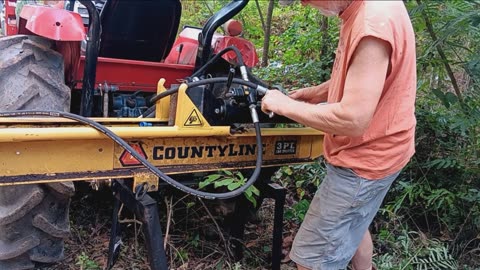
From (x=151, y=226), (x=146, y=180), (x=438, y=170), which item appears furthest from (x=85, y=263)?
(x=438, y=170)

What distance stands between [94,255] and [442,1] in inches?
103

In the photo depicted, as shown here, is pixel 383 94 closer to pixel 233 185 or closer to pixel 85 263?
pixel 233 185

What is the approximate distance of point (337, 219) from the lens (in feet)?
7.50

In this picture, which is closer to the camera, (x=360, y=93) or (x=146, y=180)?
(x=360, y=93)

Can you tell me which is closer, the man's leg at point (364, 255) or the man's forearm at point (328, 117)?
the man's forearm at point (328, 117)

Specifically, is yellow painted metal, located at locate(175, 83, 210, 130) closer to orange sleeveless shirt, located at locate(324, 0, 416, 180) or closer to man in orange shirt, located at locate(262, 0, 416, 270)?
man in orange shirt, located at locate(262, 0, 416, 270)

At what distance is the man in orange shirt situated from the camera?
1910 mm

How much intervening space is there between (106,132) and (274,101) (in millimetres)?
742

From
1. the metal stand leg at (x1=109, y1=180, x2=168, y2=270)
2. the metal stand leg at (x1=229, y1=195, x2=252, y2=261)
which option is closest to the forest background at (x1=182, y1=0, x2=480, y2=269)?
the metal stand leg at (x1=229, y1=195, x2=252, y2=261)

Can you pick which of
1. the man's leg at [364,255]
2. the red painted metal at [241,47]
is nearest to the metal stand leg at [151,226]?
the man's leg at [364,255]

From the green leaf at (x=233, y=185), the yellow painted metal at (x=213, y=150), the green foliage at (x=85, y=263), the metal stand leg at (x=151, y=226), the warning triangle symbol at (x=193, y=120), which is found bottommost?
A: the green foliage at (x=85, y=263)

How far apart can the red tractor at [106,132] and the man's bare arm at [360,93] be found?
1.57 ft

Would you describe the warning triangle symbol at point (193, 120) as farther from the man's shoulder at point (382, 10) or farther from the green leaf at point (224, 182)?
the man's shoulder at point (382, 10)

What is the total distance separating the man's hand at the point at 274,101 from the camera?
221 cm
